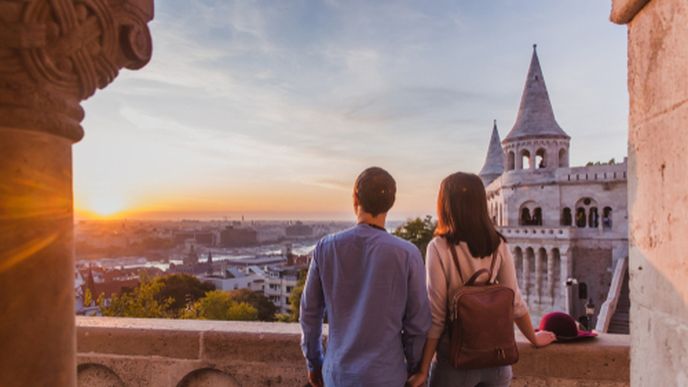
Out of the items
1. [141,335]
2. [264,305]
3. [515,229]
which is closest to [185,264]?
[264,305]

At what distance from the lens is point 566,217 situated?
89.6 feet

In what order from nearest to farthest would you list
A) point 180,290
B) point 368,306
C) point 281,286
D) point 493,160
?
1. point 368,306
2. point 180,290
3. point 493,160
4. point 281,286

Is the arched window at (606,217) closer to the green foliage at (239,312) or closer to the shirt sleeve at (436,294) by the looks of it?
the green foliage at (239,312)

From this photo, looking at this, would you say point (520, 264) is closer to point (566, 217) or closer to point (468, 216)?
point (566, 217)

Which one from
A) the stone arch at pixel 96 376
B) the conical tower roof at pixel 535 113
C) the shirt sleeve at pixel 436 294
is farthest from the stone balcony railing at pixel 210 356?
the conical tower roof at pixel 535 113

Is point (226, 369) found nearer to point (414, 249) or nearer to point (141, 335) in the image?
point (141, 335)

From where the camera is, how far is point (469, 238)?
6.34 feet

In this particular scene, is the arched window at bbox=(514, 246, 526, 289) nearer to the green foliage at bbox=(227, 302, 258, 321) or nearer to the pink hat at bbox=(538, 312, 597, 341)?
the green foliage at bbox=(227, 302, 258, 321)

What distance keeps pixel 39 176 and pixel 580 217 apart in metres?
29.6

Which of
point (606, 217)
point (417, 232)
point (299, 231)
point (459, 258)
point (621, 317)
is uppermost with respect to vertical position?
point (459, 258)

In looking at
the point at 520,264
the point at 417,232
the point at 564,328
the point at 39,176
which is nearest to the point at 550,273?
the point at 520,264

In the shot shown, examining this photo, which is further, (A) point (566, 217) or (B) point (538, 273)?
(A) point (566, 217)

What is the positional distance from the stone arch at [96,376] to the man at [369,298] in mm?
1409

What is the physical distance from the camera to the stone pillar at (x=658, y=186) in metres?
1.31
